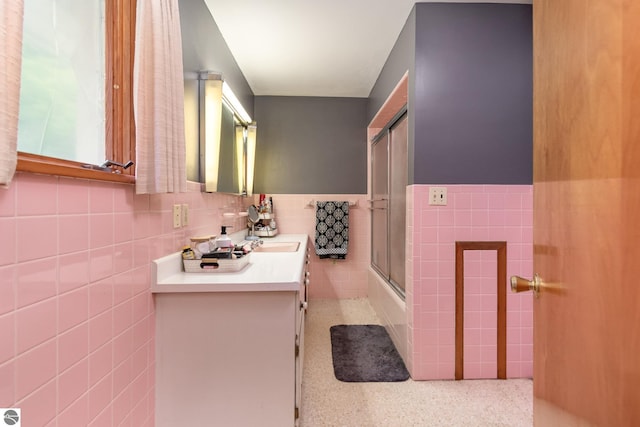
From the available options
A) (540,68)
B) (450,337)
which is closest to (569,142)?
(540,68)

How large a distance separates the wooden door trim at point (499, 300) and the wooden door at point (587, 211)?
1.09 meters

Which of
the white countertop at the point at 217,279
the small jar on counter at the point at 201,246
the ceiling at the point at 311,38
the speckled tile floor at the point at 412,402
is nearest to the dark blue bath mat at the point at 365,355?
the speckled tile floor at the point at 412,402

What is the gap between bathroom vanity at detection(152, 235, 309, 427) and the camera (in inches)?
45.7

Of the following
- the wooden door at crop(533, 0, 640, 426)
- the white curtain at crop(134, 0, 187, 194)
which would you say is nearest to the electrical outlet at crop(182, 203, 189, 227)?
the white curtain at crop(134, 0, 187, 194)

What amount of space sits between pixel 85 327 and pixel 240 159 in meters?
2.00

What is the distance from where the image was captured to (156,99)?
1.04 meters

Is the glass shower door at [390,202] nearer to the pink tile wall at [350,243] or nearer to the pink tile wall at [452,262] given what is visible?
the pink tile wall at [350,243]

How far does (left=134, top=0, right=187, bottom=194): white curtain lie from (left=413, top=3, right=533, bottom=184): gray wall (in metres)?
1.38

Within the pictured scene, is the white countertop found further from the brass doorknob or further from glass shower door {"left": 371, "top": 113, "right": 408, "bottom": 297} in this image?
glass shower door {"left": 371, "top": 113, "right": 408, "bottom": 297}

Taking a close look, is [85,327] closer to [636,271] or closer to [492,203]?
[636,271]

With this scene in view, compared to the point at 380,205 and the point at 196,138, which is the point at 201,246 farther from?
the point at 380,205

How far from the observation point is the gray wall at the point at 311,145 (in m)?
3.33

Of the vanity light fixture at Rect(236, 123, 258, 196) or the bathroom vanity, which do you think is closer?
the bathroom vanity

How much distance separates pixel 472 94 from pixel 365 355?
6.35 feet
